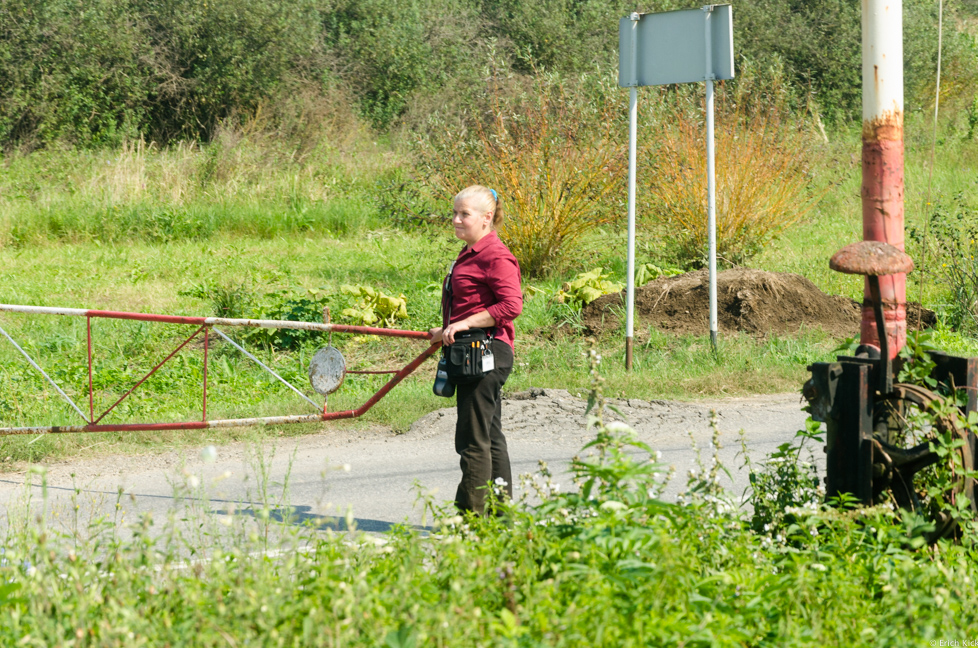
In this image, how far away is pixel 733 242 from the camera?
40.9 ft

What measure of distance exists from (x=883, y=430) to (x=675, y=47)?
205 inches

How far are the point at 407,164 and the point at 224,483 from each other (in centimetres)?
1433

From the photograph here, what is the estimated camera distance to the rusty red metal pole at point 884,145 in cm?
408

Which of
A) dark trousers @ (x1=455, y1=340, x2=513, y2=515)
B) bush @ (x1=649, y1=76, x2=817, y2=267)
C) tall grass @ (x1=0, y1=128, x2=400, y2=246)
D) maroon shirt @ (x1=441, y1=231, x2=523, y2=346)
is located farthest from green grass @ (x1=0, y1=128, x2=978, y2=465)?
maroon shirt @ (x1=441, y1=231, x2=523, y2=346)

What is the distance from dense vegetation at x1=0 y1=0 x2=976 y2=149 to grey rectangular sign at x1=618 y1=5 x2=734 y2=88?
13895 mm

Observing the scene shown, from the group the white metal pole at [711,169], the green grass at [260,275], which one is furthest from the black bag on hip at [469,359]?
the white metal pole at [711,169]

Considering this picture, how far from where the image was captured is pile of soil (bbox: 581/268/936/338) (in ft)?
32.9

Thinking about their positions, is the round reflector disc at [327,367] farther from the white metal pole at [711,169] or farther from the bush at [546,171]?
the bush at [546,171]

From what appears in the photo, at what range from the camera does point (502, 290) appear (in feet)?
15.0

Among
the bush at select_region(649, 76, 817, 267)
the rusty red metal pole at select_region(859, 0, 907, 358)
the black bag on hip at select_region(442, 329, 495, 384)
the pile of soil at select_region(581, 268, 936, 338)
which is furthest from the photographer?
the bush at select_region(649, 76, 817, 267)

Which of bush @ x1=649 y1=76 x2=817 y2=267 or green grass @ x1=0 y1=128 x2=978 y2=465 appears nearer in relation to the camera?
green grass @ x1=0 y1=128 x2=978 y2=465

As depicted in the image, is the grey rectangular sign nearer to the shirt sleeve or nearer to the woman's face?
the woman's face

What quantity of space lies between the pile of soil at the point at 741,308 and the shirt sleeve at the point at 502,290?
5.28 meters

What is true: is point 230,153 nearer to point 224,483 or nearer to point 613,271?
point 613,271
